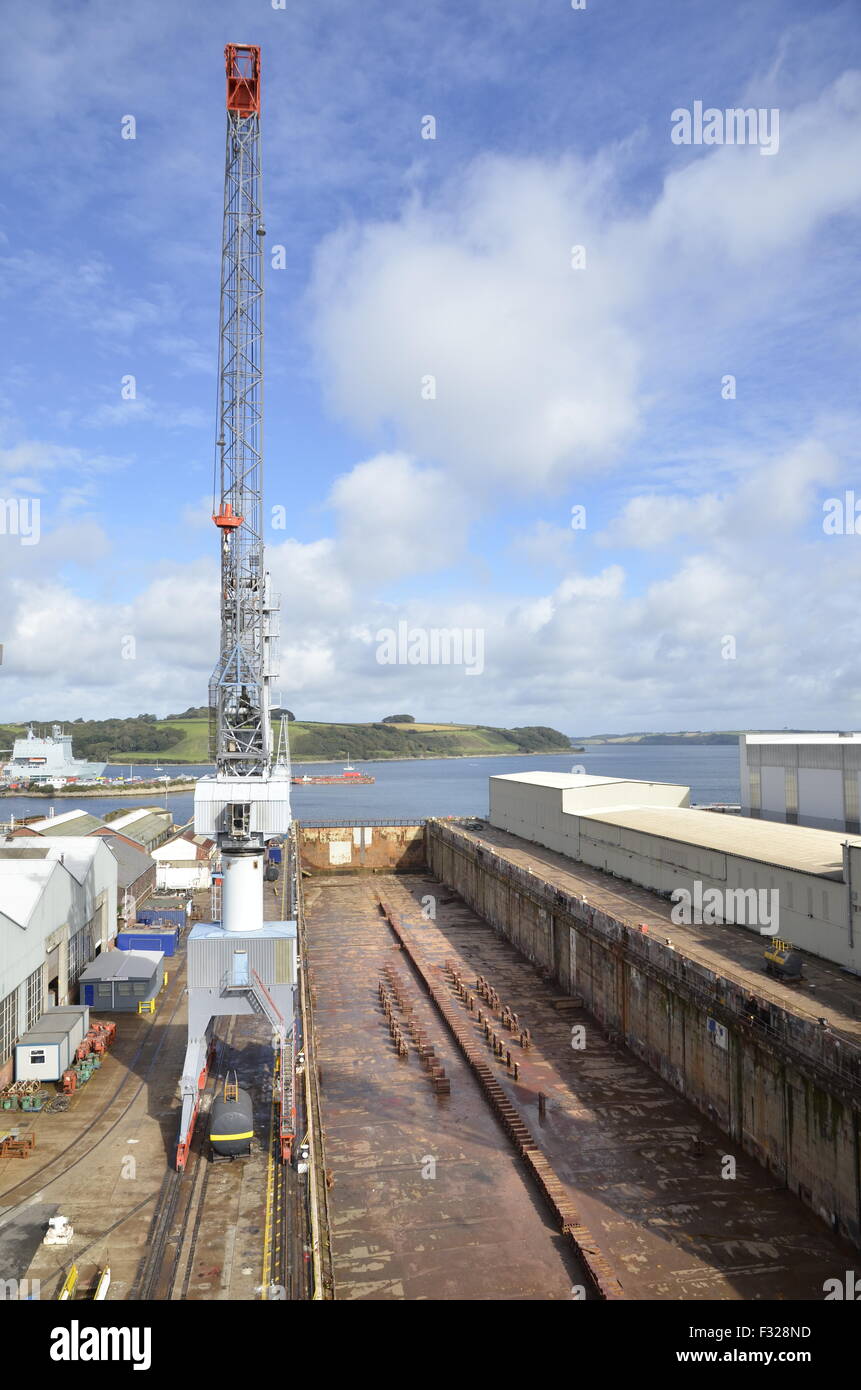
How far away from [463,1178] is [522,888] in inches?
1022

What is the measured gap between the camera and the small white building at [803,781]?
45.0 meters

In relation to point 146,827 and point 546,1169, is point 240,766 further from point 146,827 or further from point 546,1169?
point 146,827

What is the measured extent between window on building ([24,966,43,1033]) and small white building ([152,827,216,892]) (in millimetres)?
28032

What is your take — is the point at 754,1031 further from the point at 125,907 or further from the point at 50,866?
the point at 125,907

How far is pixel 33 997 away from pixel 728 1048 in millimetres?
24632

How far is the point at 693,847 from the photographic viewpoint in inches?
1577

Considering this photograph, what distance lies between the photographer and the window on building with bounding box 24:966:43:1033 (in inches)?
1206

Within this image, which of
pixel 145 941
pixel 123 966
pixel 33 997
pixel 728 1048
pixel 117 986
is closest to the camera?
pixel 728 1048

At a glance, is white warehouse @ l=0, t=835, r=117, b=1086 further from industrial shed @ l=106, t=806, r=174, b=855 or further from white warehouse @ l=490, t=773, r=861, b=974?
white warehouse @ l=490, t=773, r=861, b=974

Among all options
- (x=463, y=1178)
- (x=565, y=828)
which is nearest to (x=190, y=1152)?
(x=463, y=1178)

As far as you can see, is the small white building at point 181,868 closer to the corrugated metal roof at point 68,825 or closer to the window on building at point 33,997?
the corrugated metal roof at point 68,825

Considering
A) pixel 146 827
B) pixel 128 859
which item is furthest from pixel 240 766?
pixel 146 827

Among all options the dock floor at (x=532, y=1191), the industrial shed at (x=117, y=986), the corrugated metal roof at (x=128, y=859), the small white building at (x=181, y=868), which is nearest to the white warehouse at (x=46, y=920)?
the industrial shed at (x=117, y=986)

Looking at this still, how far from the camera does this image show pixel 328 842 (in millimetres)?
81750
